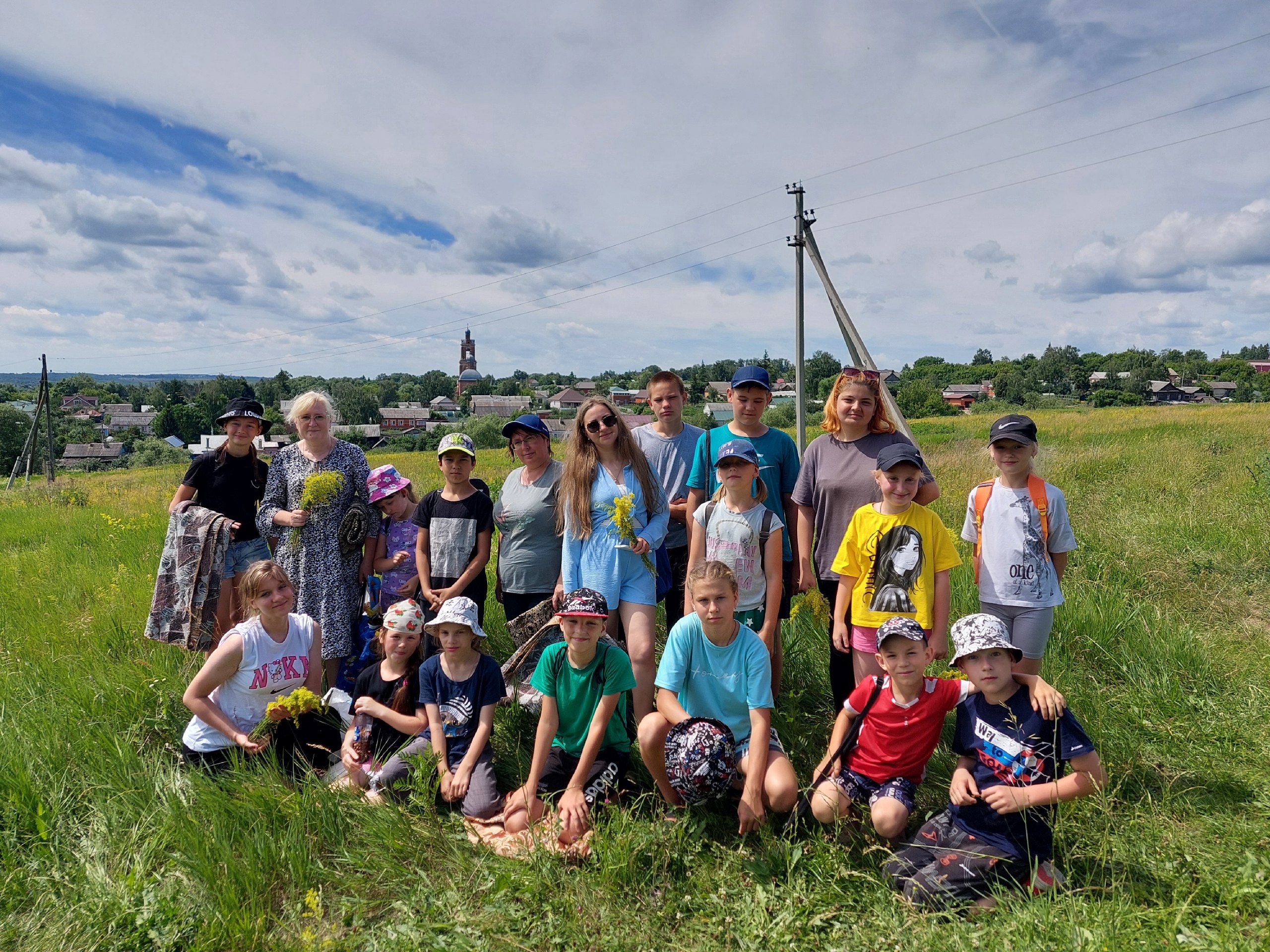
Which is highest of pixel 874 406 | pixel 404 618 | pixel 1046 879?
pixel 874 406

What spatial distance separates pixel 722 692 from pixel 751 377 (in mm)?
1704

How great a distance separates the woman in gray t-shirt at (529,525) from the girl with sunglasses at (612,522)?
0.74 ft

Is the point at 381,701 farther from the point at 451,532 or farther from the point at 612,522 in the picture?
the point at 612,522

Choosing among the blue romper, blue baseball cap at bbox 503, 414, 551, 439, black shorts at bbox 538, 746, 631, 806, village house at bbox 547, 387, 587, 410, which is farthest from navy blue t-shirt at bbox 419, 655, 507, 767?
village house at bbox 547, 387, 587, 410

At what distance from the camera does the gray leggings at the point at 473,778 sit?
317 cm

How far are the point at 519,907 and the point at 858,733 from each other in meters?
1.56

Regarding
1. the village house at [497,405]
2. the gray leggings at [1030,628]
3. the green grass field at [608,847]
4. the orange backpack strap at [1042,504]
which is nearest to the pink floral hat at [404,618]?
the green grass field at [608,847]

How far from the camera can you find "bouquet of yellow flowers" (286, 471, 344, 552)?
160 inches

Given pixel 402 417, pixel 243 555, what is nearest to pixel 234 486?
pixel 243 555

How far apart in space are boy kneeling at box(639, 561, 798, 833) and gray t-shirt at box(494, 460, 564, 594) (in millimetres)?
1114

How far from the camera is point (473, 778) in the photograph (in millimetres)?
3254

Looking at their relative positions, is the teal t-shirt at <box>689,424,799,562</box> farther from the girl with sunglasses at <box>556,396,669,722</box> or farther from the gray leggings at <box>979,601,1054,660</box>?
the gray leggings at <box>979,601,1054,660</box>

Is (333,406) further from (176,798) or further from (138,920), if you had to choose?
(138,920)

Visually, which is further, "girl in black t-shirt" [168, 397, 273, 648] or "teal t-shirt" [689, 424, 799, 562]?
"girl in black t-shirt" [168, 397, 273, 648]
